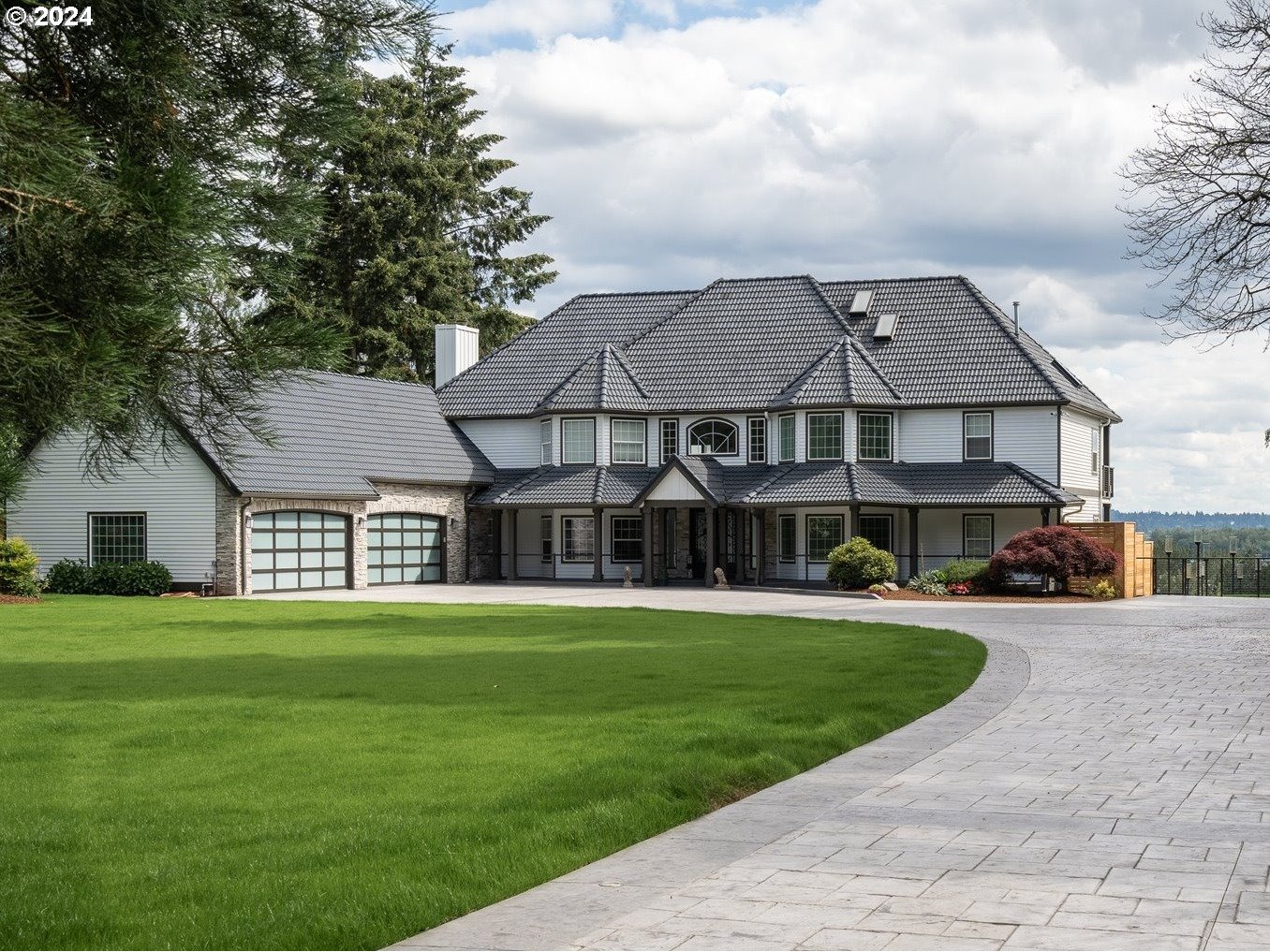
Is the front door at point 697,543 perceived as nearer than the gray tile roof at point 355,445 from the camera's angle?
No

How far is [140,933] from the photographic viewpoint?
20.7 ft

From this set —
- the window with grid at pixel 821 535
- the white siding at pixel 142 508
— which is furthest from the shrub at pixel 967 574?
the white siding at pixel 142 508

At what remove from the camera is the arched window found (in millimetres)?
45188

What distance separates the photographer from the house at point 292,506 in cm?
3750

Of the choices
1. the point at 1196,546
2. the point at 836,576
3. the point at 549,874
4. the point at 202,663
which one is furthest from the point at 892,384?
the point at 549,874

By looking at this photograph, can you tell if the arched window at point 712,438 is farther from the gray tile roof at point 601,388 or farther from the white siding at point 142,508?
the white siding at point 142,508

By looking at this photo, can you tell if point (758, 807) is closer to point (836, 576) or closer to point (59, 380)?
point (59, 380)

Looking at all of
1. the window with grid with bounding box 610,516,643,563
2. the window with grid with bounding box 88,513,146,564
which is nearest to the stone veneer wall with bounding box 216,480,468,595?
the window with grid with bounding box 88,513,146,564

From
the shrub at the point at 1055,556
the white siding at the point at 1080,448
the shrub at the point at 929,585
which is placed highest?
the white siding at the point at 1080,448

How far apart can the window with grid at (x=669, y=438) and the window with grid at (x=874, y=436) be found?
617cm

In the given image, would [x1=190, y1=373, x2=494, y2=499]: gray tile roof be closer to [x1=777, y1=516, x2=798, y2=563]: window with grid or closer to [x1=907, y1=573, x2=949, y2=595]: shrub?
[x1=777, y1=516, x2=798, y2=563]: window with grid

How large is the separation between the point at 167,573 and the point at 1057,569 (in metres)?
22.8

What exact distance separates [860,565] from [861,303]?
39.1 feet

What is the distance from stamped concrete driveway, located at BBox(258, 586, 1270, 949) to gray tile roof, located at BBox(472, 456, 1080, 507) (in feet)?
85.8
